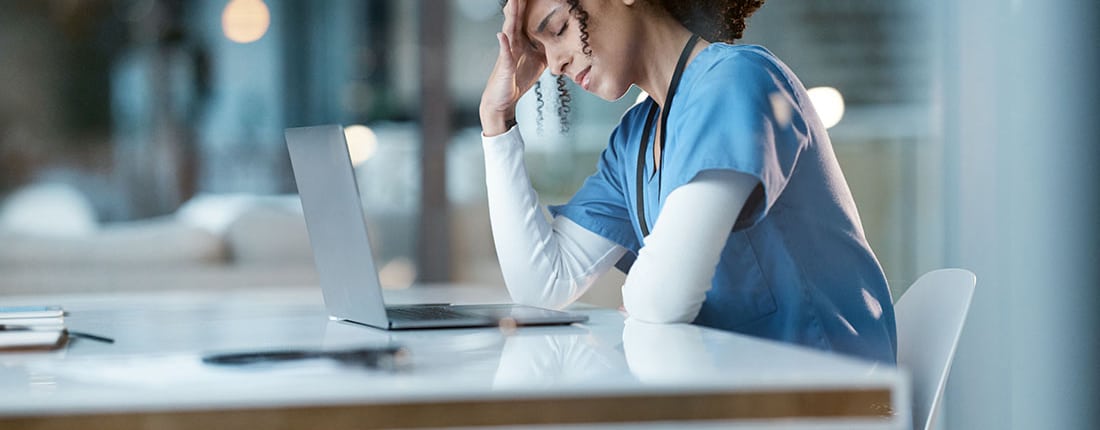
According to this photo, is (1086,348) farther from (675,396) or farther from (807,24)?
(675,396)

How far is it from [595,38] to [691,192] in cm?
46

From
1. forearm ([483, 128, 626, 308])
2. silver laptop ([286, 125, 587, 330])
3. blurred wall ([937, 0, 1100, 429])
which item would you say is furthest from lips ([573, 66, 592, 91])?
blurred wall ([937, 0, 1100, 429])

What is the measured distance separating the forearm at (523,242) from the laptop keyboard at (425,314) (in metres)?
0.21

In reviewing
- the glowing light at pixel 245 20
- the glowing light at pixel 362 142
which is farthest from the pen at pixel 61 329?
the glowing light at pixel 245 20

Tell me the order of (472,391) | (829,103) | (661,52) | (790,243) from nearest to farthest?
1. (472,391)
2. (790,243)
3. (661,52)
4. (829,103)

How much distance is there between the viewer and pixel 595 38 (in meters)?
1.58

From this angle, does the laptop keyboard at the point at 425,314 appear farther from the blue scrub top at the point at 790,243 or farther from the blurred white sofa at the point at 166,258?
the blurred white sofa at the point at 166,258

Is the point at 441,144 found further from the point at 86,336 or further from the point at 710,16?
the point at 86,336

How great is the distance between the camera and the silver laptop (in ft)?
3.77

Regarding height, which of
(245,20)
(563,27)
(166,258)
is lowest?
(166,258)

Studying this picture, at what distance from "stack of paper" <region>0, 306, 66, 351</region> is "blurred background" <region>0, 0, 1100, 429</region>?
1399 mm

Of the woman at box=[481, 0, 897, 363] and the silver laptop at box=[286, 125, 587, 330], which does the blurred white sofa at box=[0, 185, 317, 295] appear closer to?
the woman at box=[481, 0, 897, 363]

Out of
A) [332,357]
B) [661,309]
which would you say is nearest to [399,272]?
[661,309]

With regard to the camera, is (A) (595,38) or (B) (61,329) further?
(A) (595,38)
